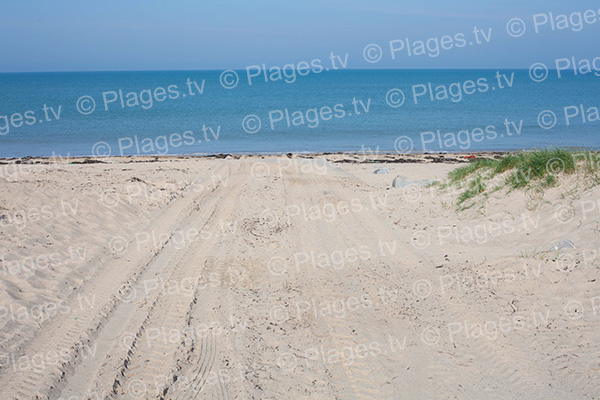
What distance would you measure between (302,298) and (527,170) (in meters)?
5.76

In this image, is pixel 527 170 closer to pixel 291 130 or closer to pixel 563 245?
pixel 563 245

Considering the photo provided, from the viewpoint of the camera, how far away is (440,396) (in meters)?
4.20

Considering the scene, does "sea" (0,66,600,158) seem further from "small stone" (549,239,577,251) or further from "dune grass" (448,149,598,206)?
"small stone" (549,239,577,251)

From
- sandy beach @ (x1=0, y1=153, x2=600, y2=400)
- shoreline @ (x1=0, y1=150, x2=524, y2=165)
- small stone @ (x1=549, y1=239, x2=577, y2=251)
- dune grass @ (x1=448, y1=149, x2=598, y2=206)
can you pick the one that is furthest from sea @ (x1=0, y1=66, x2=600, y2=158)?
small stone @ (x1=549, y1=239, x2=577, y2=251)

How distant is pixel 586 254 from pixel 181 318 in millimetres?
5474

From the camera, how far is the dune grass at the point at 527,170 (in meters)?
8.57

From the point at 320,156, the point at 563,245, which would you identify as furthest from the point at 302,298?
the point at 320,156

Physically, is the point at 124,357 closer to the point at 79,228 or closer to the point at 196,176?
the point at 79,228

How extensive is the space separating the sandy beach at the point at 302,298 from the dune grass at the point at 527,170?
0.30 meters

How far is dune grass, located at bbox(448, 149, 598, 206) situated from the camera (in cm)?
857

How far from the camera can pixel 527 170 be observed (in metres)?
9.09

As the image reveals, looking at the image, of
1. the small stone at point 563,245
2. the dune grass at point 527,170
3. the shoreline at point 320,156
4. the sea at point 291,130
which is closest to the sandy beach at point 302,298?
the small stone at point 563,245

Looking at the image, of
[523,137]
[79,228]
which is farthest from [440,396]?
[523,137]

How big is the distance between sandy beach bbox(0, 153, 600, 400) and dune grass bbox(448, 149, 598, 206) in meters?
0.30
